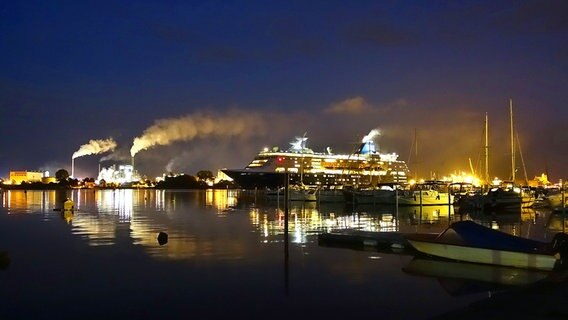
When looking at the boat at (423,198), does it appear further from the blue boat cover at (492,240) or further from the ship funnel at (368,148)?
the ship funnel at (368,148)

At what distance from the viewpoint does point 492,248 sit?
18625 mm

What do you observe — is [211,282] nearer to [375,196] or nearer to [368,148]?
[375,196]

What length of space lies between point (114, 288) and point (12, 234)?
57.6 ft

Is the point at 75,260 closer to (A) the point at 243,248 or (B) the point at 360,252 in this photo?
(A) the point at 243,248

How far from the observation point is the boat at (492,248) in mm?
17797

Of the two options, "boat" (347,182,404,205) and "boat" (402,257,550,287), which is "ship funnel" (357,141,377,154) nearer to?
"boat" (347,182,404,205)

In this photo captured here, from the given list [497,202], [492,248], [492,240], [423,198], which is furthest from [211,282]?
[423,198]

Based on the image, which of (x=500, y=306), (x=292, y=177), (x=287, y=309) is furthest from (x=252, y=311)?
(x=292, y=177)

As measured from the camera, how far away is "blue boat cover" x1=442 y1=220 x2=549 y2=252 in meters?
18.3

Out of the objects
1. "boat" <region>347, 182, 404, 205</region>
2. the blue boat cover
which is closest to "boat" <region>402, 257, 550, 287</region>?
the blue boat cover

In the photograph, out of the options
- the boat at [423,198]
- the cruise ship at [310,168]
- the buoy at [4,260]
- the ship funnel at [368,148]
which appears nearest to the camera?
the buoy at [4,260]

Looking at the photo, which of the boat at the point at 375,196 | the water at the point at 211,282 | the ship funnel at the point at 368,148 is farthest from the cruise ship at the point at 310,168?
the water at the point at 211,282

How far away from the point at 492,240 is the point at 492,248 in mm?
423

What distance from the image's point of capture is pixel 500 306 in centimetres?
1024
